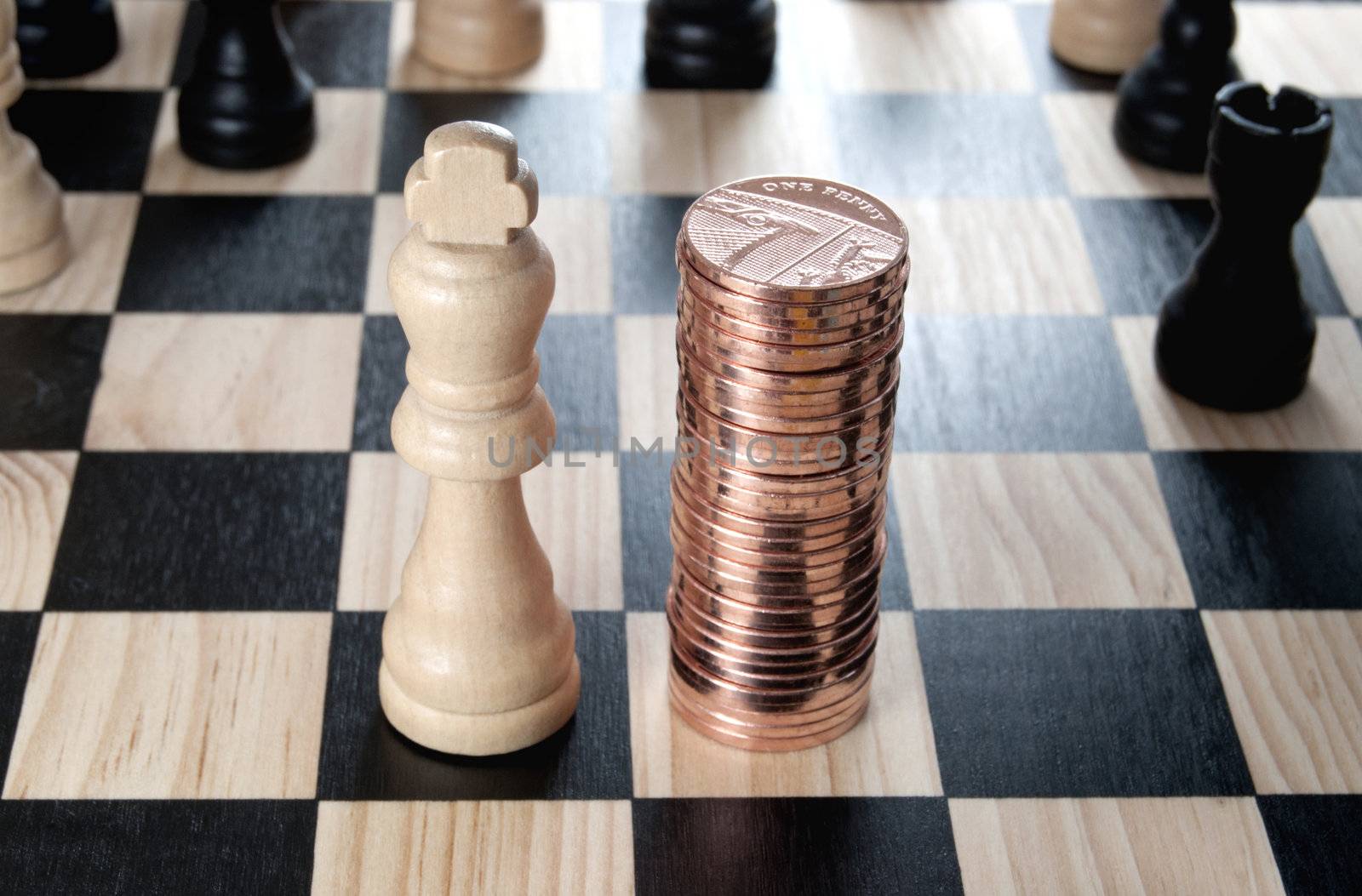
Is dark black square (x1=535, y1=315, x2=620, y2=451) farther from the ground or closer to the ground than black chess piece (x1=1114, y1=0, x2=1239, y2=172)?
closer to the ground

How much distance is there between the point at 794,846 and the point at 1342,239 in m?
1.09

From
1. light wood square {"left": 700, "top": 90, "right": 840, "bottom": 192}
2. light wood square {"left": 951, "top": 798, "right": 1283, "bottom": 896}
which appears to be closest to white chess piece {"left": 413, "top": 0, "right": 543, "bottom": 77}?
light wood square {"left": 700, "top": 90, "right": 840, "bottom": 192}

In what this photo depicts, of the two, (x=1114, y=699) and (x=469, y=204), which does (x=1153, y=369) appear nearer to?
(x=1114, y=699)

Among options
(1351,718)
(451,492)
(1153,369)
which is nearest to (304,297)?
(451,492)

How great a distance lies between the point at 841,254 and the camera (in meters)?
1.06

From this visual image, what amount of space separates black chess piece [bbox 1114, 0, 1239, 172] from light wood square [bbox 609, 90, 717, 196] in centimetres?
54

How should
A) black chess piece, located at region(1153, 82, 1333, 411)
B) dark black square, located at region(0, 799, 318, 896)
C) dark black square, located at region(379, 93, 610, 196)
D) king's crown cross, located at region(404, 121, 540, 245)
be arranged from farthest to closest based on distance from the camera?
dark black square, located at region(379, 93, 610, 196), black chess piece, located at region(1153, 82, 1333, 411), dark black square, located at region(0, 799, 318, 896), king's crown cross, located at region(404, 121, 540, 245)

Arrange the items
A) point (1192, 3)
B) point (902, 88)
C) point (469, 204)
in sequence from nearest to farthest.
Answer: point (469, 204), point (1192, 3), point (902, 88)

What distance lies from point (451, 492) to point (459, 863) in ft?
0.87

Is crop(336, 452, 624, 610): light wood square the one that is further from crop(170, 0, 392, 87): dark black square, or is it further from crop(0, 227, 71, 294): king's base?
crop(170, 0, 392, 87): dark black square

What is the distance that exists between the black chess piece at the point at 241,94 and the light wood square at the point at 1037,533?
2.77 ft

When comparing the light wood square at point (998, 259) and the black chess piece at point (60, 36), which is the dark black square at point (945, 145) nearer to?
the light wood square at point (998, 259)

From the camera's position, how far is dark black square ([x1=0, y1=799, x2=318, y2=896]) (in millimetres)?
1133

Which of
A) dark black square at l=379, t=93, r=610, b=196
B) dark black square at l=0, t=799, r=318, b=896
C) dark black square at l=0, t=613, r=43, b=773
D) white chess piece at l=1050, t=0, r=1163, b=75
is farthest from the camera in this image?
white chess piece at l=1050, t=0, r=1163, b=75
